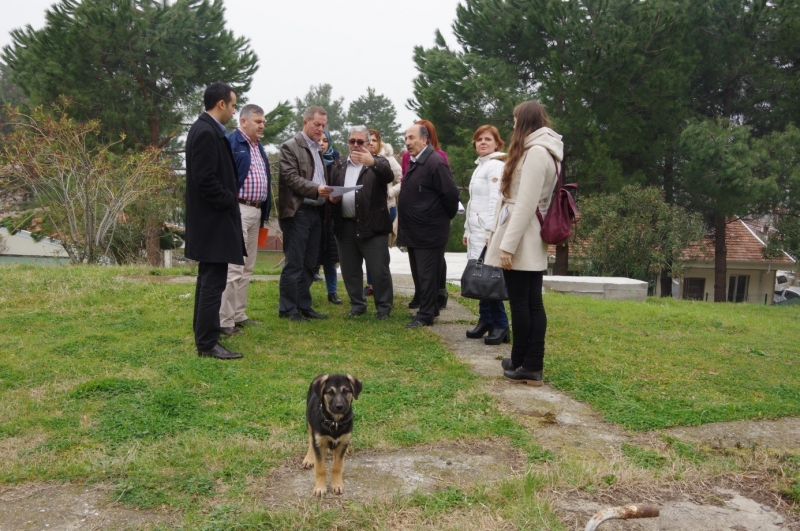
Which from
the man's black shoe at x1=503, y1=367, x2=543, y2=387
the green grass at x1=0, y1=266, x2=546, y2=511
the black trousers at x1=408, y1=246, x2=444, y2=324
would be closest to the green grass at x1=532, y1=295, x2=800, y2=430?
the man's black shoe at x1=503, y1=367, x2=543, y2=387

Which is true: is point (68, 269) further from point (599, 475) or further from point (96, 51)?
point (96, 51)

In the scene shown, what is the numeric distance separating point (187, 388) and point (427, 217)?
2731 mm

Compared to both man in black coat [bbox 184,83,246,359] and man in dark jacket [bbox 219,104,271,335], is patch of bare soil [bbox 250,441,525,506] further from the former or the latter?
man in dark jacket [bbox 219,104,271,335]

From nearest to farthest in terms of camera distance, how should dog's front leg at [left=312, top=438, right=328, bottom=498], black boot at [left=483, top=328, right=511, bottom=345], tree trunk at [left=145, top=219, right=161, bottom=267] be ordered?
dog's front leg at [left=312, top=438, right=328, bottom=498] < black boot at [left=483, top=328, right=511, bottom=345] < tree trunk at [left=145, top=219, right=161, bottom=267]

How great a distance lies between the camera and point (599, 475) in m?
3.08

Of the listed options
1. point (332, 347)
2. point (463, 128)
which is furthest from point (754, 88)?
point (332, 347)

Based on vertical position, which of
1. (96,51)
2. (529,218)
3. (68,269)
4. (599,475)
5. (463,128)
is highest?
(96,51)

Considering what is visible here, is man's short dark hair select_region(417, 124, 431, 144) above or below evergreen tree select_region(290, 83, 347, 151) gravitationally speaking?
below

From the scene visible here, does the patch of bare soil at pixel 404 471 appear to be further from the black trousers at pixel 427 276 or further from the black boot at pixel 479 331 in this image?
the black trousers at pixel 427 276

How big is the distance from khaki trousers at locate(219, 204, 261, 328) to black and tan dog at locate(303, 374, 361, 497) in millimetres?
2832

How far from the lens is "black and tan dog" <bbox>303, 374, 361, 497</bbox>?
9.61ft

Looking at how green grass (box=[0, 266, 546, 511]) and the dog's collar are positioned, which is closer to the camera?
the dog's collar

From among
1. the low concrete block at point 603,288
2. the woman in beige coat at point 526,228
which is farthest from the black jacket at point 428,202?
the low concrete block at point 603,288

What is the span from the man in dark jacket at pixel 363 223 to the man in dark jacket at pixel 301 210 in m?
0.26
